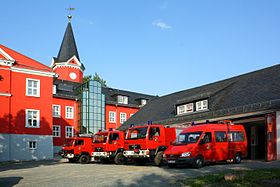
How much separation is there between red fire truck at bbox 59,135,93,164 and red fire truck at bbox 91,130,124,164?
1.47 meters

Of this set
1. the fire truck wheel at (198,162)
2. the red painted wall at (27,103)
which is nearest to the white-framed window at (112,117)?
the red painted wall at (27,103)

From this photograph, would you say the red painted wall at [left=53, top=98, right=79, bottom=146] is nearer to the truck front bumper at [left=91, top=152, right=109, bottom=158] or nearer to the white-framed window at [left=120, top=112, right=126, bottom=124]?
the white-framed window at [left=120, top=112, right=126, bottom=124]

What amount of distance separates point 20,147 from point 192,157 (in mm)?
22181

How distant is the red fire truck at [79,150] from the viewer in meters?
27.6

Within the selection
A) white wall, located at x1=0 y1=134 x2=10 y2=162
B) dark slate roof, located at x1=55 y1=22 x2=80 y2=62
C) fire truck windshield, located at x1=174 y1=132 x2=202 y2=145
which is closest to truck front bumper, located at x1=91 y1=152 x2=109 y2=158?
fire truck windshield, located at x1=174 y1=132 x2=202 y2=145

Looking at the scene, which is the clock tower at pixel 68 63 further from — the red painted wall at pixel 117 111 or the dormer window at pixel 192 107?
the dormer window at pixel 192 107

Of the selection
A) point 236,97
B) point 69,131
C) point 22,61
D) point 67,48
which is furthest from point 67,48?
point 236,97

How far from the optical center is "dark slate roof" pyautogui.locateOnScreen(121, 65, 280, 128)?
2356 cm

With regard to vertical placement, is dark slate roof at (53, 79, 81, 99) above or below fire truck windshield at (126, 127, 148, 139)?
above

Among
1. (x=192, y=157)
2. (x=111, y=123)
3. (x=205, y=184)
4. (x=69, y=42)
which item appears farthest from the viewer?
(x=69, y=42)

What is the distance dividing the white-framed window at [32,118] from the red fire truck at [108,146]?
1196 centimetres

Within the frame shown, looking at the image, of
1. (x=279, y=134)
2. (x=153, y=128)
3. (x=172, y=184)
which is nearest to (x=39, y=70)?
(x=153, y=128)

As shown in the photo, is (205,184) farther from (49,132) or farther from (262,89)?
(49,132)

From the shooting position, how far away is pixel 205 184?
11586mm
